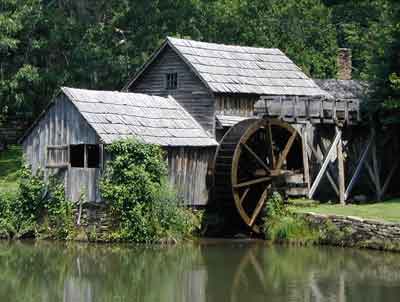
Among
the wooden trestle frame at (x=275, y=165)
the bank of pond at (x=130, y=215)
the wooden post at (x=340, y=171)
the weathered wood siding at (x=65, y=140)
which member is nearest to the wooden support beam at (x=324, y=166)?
the wooden trestle frame at (x=275, y=165)

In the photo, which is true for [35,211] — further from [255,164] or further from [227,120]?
[255,164]

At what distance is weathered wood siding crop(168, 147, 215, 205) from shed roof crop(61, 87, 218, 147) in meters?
0.34

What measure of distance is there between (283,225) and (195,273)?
5.95 metres

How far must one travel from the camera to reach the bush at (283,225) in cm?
2738

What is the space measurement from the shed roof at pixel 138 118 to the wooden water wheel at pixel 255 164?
881mm

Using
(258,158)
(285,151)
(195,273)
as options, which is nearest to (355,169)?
(285,151)

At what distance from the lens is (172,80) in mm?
32656

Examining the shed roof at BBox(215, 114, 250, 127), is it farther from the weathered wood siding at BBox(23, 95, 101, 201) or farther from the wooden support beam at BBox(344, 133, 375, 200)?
the weathered wood siding at BBox(23, 95, 101, 201)

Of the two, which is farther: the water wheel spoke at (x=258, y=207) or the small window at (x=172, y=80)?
the small window at (x=172, y=80)

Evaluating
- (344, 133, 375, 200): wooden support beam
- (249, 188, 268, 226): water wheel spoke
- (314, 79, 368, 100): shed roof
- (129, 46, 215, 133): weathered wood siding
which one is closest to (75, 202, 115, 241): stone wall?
(249, 188, 268, 226): water wheel spoke

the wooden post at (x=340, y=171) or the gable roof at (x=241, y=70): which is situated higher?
the gable roof at (x=241, y=70)

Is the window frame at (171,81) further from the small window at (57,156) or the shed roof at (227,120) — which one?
the small window at (57,156)

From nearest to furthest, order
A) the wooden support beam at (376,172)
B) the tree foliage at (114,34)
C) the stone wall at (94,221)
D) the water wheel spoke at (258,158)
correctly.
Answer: the stone wall at (94,221) → the water wheel spoke at (258,158) → the wooden support beam at (376,172) → the tree foliage at (114,34)

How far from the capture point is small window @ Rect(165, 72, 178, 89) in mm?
32500
